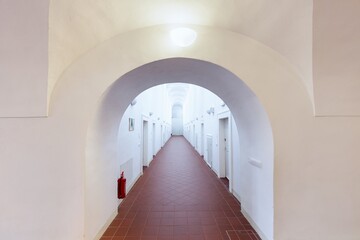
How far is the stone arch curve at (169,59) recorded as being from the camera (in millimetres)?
1847

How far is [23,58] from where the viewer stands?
5.61 ft

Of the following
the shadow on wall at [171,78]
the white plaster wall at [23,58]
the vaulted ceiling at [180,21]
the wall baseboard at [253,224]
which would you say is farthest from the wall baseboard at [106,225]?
the wall baseboard at [253,224]

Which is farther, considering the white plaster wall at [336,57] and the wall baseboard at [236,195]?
the wall baseboard at [236,195]

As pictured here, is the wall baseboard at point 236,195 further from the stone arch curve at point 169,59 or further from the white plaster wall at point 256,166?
the stone arch curve at point 169,59

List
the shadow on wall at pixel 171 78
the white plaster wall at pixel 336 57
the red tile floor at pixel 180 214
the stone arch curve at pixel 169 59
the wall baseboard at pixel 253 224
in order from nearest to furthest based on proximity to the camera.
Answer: the white plaster wall at pixel 336 57
the stone arch curve at pixel 169 59
the shadow on wall at pixel 171 78
the wall baseboard at pixel 253 224
the red tile floor at pixel 180 214

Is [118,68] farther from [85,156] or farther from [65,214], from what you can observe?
[65,214]

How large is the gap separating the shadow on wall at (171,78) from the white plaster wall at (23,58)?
0.58 metres

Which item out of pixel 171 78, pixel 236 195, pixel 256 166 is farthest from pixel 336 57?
pixel 236 195

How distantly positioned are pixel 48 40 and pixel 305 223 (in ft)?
9.55

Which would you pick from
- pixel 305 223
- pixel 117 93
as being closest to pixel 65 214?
pixel 117 93

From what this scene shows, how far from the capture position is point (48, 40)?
1.63 metres

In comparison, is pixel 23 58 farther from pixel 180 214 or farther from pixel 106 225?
pixel 180 214

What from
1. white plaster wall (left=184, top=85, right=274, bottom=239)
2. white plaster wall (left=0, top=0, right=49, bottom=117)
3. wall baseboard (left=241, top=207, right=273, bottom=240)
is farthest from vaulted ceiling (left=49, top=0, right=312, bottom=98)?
wall baseboard (left=241, top=207, right=273, bottom=240)

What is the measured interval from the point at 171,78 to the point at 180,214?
204 cm
